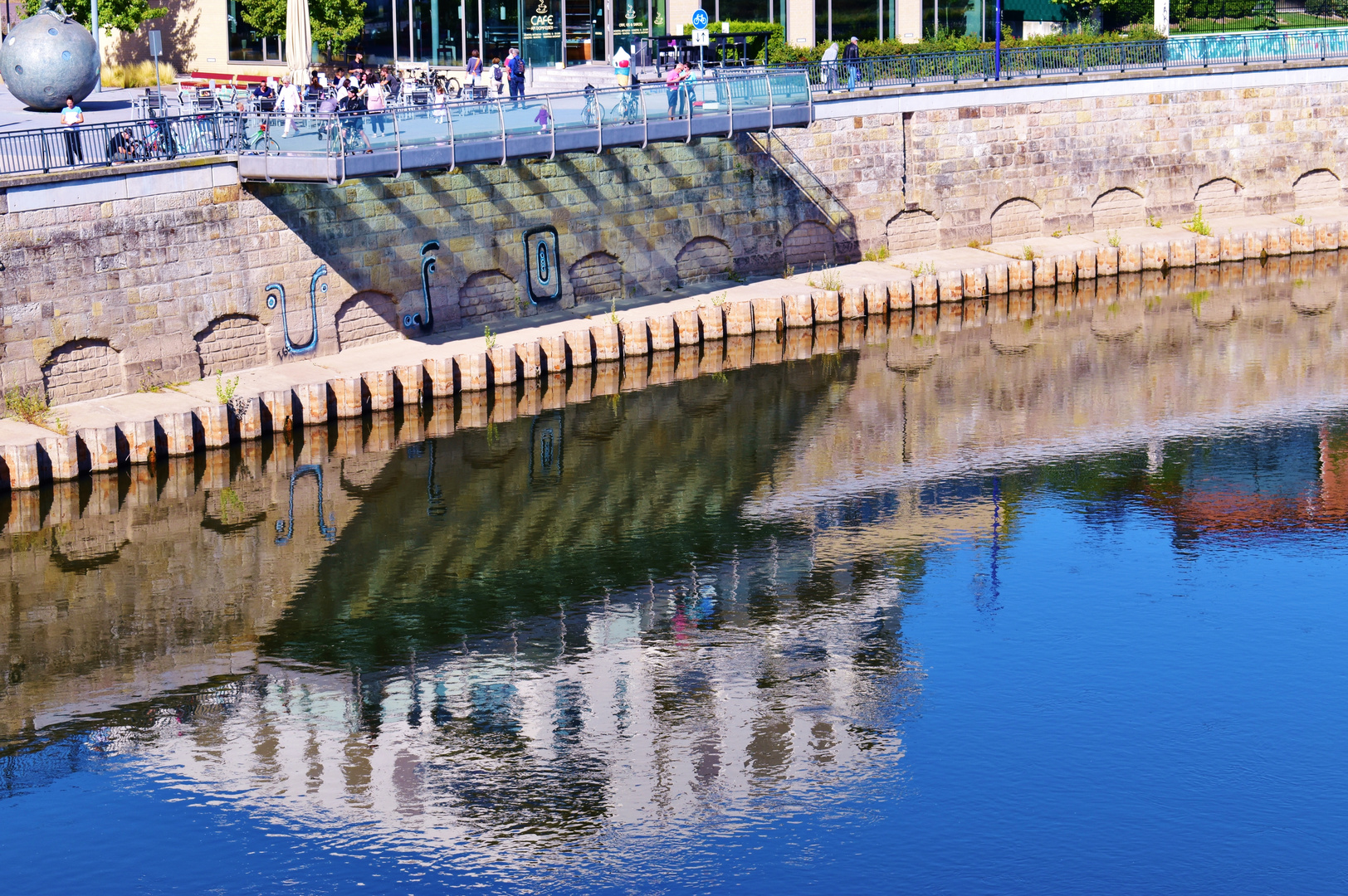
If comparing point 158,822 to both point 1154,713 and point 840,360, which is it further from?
point 840,360

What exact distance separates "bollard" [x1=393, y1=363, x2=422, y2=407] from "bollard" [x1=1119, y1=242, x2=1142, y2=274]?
25.4m

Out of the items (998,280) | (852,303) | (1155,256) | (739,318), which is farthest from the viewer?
(1155,256)

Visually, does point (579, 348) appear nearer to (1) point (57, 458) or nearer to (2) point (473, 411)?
(2) point (473, 411)

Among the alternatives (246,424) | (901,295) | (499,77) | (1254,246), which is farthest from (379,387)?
(1254,246)

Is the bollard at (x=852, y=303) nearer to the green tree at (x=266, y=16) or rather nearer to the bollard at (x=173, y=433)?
the bollard at (x=173, y=433)

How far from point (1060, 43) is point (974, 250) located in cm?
996

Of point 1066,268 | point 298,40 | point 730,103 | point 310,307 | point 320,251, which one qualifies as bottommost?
point 1066,268

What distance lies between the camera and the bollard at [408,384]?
4175 cm

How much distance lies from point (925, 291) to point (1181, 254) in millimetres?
10707

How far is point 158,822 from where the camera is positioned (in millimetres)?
23266

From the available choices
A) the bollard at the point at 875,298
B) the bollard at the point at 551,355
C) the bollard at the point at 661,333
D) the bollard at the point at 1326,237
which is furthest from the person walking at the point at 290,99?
the bollard at the point at 1326,237

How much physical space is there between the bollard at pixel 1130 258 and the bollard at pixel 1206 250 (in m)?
2.26

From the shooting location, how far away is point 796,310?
4938 centimetres

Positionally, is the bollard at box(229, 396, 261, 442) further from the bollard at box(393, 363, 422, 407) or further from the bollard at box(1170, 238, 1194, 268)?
the bollard at box(1170, 238, 1194, 268)
